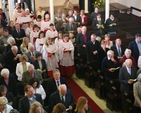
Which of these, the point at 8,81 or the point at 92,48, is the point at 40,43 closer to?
the point at 92,48

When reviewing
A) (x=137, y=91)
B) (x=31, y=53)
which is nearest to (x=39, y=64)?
(x=31, y=53)

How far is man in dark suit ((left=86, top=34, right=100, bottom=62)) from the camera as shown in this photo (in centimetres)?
1104

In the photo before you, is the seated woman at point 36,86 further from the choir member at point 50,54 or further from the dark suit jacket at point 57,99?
the choir member at point 50,54

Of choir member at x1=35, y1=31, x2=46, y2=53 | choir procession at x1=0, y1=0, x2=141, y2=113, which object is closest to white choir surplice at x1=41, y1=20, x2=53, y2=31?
choir procession at x1=0, y1=0, x2=141, y2=113

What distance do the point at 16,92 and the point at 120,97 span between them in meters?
2.73

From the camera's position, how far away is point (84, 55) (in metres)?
11.6

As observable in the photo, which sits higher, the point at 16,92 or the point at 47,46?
the point at 47,46

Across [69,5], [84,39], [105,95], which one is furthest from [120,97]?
[69,5]

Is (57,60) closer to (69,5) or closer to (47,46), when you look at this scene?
(47,46)

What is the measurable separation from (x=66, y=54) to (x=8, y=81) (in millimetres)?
3495

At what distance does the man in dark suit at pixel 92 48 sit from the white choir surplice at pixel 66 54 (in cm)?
59

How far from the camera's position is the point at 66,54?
1150cm

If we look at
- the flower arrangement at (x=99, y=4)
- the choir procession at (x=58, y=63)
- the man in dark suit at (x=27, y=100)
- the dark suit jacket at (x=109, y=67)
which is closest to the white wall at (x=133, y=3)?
the flower arrangement at (x=99, y=4)

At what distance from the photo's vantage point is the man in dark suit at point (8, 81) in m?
8.29
